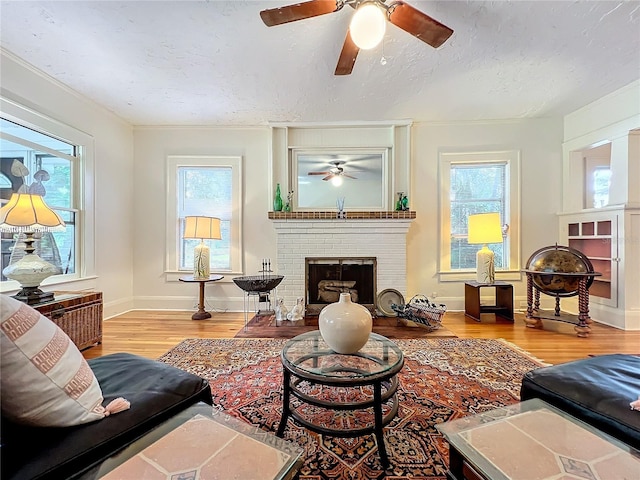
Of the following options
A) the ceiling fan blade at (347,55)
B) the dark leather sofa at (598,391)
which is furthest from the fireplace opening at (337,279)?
the dark leather sofa at (598,391)

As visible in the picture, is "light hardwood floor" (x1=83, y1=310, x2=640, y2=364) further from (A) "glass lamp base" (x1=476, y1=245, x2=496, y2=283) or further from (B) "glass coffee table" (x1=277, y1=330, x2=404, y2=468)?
(B) "glass coffee table" (x1=277, y1=330, x2=404, y2=468)

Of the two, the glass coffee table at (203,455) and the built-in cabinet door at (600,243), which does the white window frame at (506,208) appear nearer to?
the built-in cabinet door at (600,243)

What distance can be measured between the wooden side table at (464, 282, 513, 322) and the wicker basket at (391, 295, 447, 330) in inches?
26.4

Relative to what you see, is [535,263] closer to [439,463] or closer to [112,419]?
[439,463]

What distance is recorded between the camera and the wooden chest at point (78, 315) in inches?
93.2

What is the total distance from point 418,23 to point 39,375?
8.33 ft

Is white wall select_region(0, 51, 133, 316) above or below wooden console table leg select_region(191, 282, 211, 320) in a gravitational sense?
above

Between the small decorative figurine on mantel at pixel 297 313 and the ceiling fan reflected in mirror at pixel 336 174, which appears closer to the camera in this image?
the small decorative figurine on mantel at pixel 297 313

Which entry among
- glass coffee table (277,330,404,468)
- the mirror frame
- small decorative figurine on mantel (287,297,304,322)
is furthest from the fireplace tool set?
glass coffee table (277,330,404,468)

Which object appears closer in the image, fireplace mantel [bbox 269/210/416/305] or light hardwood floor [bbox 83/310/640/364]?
light hardwood floor [bbox 83/310/640/364]

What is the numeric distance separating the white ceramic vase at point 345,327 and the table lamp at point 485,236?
9.15ft

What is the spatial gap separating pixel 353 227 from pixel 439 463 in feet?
9.44

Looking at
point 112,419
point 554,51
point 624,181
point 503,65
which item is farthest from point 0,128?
point 624,181

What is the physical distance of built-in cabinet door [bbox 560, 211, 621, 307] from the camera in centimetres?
334
